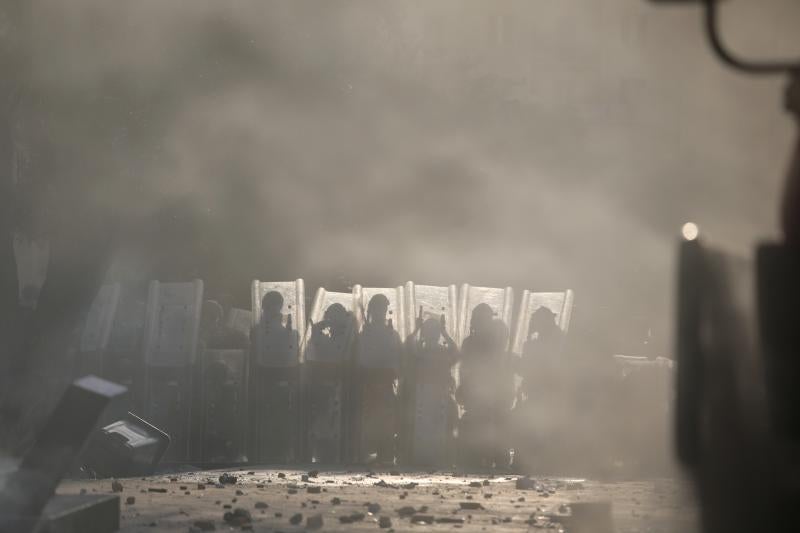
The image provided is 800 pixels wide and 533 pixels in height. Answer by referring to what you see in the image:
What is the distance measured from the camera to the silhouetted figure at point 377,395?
12.1m

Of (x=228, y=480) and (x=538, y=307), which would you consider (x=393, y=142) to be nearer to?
(x=538, y=307)

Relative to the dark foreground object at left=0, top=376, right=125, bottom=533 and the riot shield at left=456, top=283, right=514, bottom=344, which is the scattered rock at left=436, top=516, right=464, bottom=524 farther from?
the riot shield at left=456, top=283, right=514, bottom=344

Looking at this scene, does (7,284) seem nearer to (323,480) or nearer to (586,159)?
(323,480)

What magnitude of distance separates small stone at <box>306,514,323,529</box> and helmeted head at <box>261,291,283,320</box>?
534cm

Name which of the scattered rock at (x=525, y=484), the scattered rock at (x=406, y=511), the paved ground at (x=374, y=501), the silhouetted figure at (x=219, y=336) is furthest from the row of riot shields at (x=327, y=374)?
the scattered rock at (x=406, y=511)

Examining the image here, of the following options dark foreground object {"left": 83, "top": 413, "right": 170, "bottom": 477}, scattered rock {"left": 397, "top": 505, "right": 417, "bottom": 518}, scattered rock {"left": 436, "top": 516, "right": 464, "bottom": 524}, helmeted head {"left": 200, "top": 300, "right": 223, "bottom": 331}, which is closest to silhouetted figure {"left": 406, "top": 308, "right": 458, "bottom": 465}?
helmeted head {"left": 200, "top": 300, "right": 223, "bottom": 331}

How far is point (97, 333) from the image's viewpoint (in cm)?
1230

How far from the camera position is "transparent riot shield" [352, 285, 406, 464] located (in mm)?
12109

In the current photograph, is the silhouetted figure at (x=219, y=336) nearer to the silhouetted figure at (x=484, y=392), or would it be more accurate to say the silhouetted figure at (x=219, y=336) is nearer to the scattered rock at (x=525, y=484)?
the silhouetted figure at (x=484, y=392)

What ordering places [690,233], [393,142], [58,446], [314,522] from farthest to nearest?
1. [393,142]
2. [314,522]
3. [58,446]
4. [690,233]

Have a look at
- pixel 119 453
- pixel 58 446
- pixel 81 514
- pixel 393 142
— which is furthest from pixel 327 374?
pixel 58 446

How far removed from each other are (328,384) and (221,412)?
0.99 metres

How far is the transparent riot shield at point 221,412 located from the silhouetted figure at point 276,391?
15cm

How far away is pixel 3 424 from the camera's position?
1134cm
